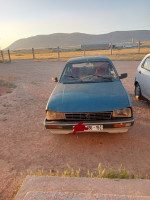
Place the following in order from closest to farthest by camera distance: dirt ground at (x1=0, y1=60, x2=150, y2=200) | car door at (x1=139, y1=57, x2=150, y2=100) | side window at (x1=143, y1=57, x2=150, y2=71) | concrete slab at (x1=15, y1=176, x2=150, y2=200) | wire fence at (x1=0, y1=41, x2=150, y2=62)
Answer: concrete slab at (x1=15, y1=176, x2=150, y2=200) < dirt ground at (x1=0, y1=60, x2=150, y2=200) < car door at (x1=139, y1=57, x2=150, y2=100) < side window at (x1=143, y1=57, x2=150, y2=71) < wire fence at (x1=0, y1=41, x2=150, y2=62)

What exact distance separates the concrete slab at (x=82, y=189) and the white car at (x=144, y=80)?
3.36m

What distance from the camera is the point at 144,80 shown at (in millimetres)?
5184

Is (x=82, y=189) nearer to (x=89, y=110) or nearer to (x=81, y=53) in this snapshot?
(x=89, y=110)

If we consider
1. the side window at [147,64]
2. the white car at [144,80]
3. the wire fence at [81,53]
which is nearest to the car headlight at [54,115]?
the white car at [144,80]

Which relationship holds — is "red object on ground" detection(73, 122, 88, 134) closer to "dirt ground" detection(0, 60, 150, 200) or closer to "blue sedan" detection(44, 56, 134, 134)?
"blue sedan" detection(44, 56, 134, 134)

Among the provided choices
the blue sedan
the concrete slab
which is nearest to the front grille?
the blue sedan

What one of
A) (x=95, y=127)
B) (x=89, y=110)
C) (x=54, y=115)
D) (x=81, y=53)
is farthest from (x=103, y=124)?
(x=81, y=53)

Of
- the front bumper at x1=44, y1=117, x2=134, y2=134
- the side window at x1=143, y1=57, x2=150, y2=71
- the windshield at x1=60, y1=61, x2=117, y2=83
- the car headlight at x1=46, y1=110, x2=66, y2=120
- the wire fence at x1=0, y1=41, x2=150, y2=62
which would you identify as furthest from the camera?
the wire fence at x1=0, y1=41, x2=150, y2=62

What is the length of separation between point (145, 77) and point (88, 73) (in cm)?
182

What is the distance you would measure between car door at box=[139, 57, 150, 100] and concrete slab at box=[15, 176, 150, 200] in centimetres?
331

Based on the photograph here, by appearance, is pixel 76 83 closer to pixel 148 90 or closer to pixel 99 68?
pixel 99 68

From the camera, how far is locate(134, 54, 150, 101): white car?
16.4 feet

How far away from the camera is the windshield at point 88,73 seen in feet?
14.1

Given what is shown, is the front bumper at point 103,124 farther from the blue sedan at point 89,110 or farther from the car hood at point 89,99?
the car hood at point 89,99
